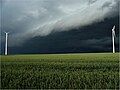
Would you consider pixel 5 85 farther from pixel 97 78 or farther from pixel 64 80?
pixel 97 78

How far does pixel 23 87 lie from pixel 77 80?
3549 millimetres

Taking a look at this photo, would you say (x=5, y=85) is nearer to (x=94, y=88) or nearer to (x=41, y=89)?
(x=41, y=89)

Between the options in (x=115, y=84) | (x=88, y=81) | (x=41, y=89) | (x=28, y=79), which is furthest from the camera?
(x=28, y=79)

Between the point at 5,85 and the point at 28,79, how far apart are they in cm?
201

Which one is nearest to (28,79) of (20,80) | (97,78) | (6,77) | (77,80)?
(20,80)

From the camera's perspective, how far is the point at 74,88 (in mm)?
14258

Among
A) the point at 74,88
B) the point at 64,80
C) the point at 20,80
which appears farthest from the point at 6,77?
the point at 74,88

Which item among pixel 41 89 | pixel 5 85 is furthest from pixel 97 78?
pixel 5 85

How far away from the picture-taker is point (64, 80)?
1638 centimetres

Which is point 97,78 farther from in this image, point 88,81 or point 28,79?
point 28,79

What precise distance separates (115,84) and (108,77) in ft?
7.32

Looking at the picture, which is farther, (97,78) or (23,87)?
(97,78)

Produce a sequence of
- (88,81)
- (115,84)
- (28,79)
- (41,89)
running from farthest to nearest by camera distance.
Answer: (28,79), (88,81), (115,84), (41,89)

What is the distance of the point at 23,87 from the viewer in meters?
14.9
